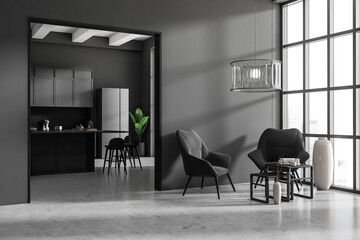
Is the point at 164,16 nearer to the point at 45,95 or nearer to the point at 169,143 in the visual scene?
the point at 169,143

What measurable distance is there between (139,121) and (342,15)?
6876mm

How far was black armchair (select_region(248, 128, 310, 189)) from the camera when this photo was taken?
6422 mm

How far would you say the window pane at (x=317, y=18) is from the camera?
6.43 m

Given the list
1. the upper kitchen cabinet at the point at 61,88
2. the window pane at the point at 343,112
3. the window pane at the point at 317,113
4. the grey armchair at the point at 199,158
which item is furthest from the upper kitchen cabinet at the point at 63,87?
the window pane at the point at 343,112

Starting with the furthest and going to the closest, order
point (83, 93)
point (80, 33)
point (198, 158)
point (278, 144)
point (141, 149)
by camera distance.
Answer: point (141, 149) < point (83, 93) < point (80, 33) < point (278, 144) < point (198, 158)

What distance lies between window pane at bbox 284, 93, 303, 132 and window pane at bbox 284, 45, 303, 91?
0.55 feet

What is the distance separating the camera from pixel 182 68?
6.34 metres

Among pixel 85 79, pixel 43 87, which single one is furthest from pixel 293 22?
pixel 43 87

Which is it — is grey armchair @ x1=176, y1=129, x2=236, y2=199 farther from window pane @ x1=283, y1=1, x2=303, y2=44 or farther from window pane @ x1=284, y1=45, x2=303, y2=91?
window pane @ x1=283, y1=1, x2=303, y2=44

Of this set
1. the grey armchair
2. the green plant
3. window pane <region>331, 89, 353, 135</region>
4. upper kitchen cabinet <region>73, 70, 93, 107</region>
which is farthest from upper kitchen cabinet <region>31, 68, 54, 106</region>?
window pane <region>331, 89, 353, 135</region>

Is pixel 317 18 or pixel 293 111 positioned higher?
pixel 317 18

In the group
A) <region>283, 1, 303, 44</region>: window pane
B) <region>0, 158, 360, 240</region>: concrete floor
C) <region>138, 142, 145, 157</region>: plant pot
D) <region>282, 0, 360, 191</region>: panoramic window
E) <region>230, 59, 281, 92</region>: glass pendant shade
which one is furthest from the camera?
<region>138, 142, 145, 157</region>: plant pot

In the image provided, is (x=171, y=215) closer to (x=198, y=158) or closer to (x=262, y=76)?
(x=198, y=158)

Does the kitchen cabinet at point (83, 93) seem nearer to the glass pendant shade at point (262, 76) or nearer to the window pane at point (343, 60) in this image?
the window pane at point (343, 60)
